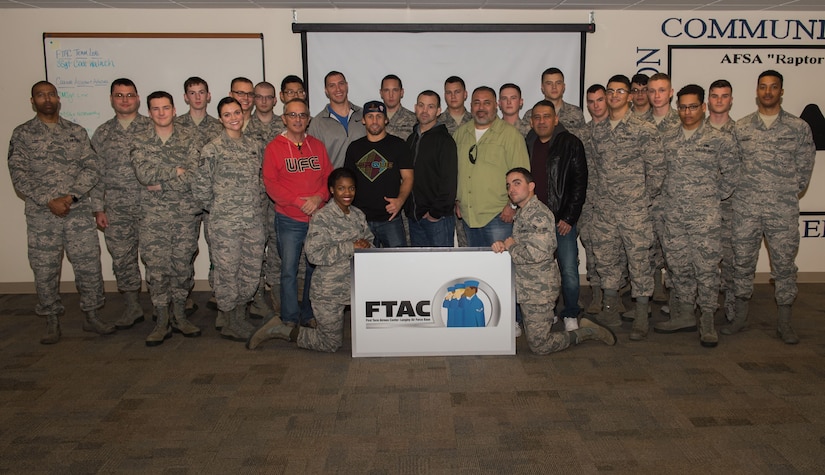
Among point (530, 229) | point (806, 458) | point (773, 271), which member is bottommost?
point (806, 458)

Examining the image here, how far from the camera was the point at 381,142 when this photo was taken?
185 inches

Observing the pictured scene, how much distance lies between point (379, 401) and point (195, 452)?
3.41 feet

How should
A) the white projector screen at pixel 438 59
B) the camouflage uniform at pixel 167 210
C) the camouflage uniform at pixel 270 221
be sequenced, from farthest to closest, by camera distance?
the white projector screen at pixel 438 59 → the camouflage uniform at pixel 270 221 → the camouflage uniform at pixel 167 210

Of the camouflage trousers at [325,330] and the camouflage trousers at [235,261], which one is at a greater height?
the camouflage trousers at [235,261]

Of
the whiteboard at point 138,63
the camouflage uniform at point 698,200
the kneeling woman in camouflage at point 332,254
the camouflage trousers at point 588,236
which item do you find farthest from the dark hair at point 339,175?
the whiteboard at point 138,63

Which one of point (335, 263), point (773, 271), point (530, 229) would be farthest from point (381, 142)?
point (773, 271)

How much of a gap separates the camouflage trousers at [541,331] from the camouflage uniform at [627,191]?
913mm

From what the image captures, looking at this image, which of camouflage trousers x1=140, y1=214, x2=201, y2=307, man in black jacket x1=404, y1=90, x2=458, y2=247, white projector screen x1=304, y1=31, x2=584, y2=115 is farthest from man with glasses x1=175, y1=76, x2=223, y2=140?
man in black jacket x1=404, y1=90, x2=458, y2=247

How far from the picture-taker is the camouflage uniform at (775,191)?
4.71m

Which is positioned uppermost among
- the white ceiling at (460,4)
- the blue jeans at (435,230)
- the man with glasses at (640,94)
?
the white ceiling at (460,4)

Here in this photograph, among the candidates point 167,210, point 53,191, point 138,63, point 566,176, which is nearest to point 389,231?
point 566,176

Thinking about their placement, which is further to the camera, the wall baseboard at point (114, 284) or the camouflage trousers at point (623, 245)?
the wall baseboard at point (114, 284)

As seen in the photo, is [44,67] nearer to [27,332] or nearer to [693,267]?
[27,332]

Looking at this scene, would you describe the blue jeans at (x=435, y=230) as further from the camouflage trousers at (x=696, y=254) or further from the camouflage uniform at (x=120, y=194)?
the camouflage uniform at (x=120, y=194)
